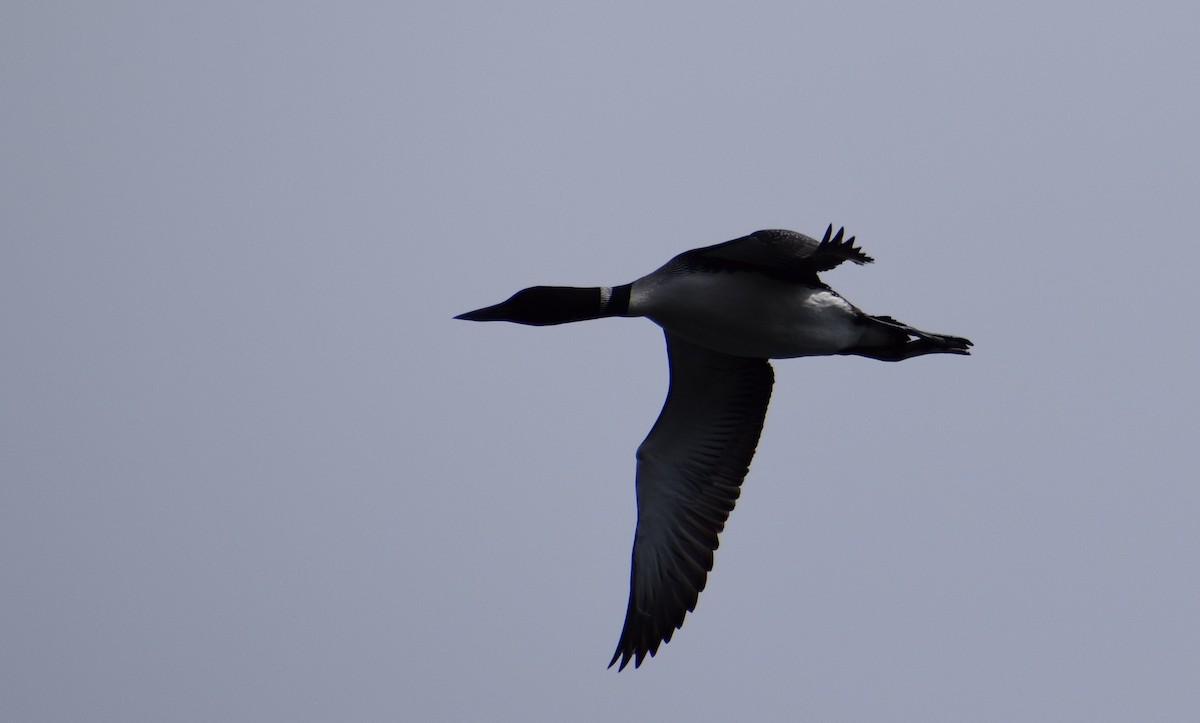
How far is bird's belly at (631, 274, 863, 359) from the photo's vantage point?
8664mm

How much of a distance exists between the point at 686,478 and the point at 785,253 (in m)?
2.08

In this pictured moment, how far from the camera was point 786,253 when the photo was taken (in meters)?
8.39

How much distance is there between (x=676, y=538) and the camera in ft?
31.6

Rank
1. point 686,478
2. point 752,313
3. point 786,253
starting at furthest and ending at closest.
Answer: point 686,478 → point 752,313 → point 786,253

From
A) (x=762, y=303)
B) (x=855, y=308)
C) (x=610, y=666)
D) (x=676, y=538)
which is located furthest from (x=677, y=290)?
(x=610, y=666)

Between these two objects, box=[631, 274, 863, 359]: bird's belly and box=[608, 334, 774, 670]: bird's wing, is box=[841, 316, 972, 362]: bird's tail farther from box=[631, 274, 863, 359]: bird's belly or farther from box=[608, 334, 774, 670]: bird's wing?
box=[608, 334, 774, 670]: bird's wing

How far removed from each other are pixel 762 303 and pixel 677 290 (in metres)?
0.55

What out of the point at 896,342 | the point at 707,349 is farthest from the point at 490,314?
the point at 896,342

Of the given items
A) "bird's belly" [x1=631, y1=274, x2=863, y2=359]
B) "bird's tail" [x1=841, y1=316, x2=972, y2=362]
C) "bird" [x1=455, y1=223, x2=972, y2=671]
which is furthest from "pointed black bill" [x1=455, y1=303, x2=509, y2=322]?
"bird's tail" [x1=841, y1=316, x2=972, y2=362]

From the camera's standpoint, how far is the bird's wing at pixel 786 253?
7867mm

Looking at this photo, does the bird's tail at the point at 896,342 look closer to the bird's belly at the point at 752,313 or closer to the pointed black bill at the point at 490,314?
the bird's belly at the point at 752,313

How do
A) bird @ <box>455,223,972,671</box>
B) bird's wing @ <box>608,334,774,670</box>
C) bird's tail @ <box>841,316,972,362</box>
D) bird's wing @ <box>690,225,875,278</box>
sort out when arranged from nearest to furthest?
bird's wing @ <box>690,225,875,278</box>
bird @ <box>455,223,972,671</box>
bird's tail @ <box>841,316,972,362</box>
bird's wing @ <box>608,334,774,670</box>

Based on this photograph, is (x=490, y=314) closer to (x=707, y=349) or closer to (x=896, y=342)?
(x=707, y=349)

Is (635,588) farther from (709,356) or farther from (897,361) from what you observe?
(897,361)
